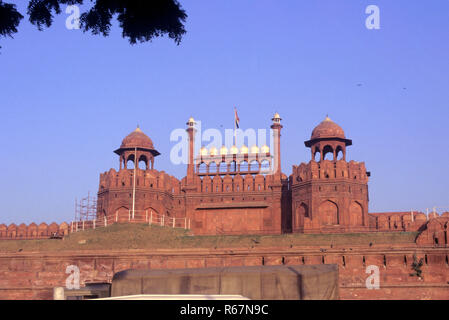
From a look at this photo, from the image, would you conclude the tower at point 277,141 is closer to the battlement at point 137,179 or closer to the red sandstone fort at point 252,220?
the red sandstone fort at point 252,220

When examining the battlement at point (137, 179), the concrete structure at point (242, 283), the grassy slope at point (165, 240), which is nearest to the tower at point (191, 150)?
the battlement at point (137, 179)

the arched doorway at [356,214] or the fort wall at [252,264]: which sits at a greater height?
the arched doorway at [356,214]

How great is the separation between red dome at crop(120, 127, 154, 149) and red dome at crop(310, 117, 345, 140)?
42.4ft

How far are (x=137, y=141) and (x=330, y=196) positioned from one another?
51.7 ft

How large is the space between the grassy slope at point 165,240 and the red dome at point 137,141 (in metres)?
9.13

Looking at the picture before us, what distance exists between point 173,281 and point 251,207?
2294 cm

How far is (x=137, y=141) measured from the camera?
1708 inches

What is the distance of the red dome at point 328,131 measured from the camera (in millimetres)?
40438

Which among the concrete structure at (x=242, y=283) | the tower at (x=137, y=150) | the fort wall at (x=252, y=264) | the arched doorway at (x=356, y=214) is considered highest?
the tower at (x=137, y=150)

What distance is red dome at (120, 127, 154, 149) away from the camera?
43125 millimetres
